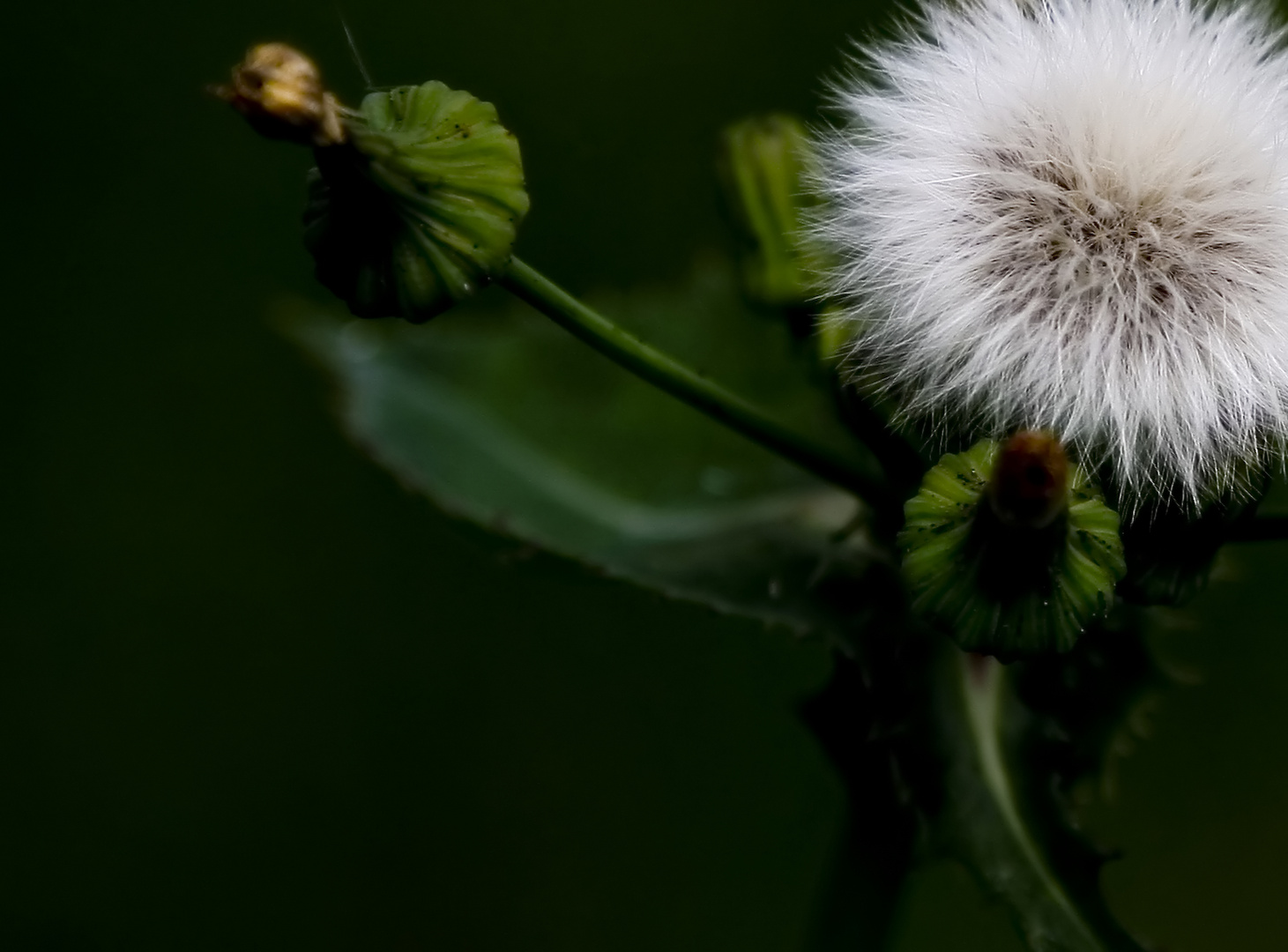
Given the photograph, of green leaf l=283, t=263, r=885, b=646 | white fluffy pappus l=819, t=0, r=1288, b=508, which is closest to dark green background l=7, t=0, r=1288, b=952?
green leaf l=283, t=263, r=885, b=646

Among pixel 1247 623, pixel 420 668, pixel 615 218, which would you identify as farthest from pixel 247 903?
pixel 1247 623

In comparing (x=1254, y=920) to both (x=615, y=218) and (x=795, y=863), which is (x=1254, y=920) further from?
(x=615, y=218)

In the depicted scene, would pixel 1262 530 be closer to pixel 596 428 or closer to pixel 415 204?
pixel 415 204

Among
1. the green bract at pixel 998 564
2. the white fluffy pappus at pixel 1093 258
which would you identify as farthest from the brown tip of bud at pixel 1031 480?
the white fluffy pappus at pixel 1093 258

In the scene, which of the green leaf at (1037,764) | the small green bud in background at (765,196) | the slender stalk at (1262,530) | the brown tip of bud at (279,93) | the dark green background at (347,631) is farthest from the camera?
the dark green background at (347,631)

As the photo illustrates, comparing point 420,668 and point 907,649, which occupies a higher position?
point 907,649

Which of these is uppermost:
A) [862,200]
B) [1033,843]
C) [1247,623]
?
[862,200]

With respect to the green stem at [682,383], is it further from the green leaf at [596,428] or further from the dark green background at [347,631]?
the dark green background at [347,631]
